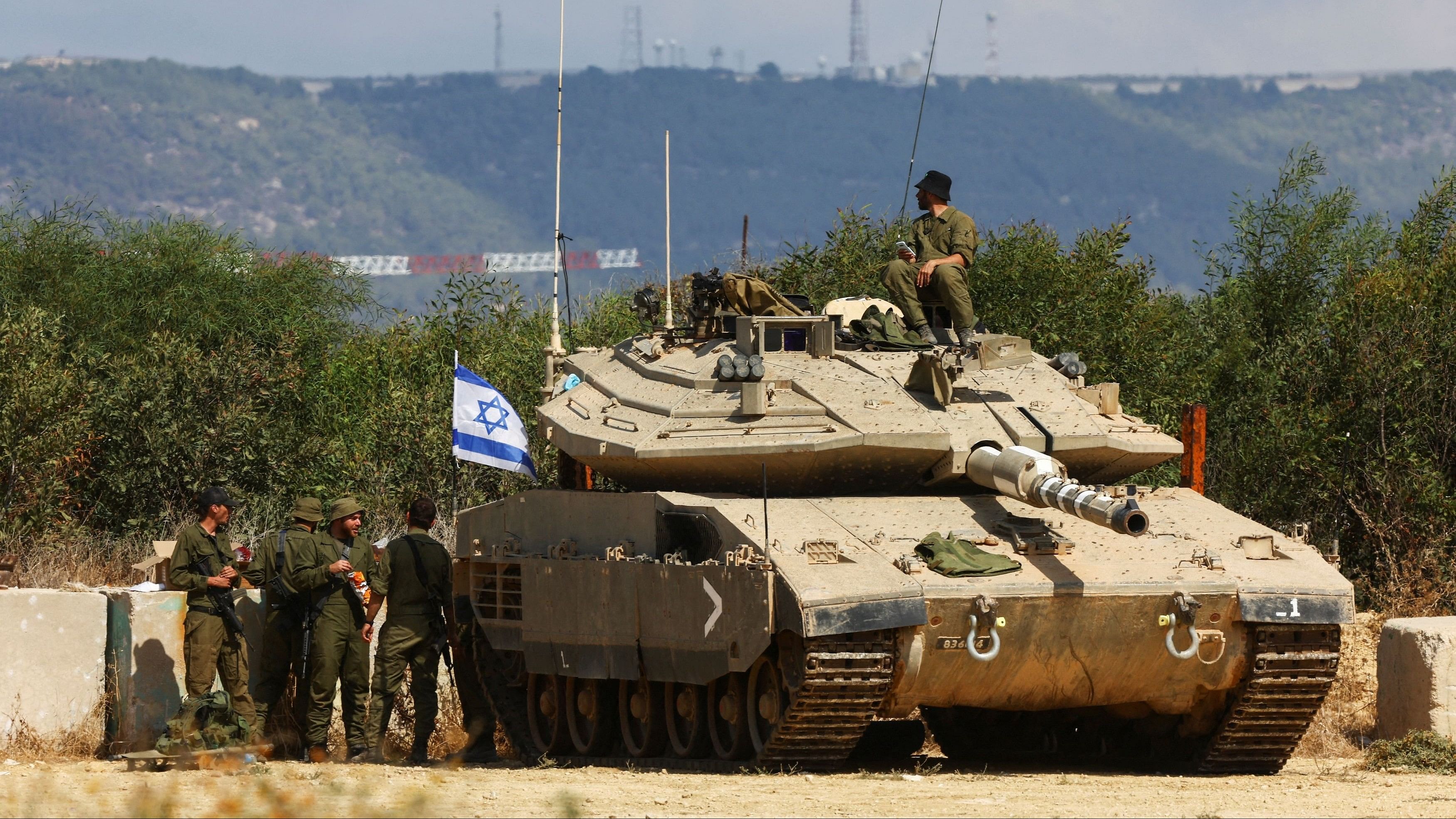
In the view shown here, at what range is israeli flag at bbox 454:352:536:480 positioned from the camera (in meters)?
17.3

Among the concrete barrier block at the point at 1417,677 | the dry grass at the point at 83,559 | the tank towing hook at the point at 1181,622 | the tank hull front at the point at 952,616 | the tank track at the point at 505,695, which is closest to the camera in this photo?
the tank hull front at the point at 952,616

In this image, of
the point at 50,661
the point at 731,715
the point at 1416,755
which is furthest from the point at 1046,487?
the point at 50,661

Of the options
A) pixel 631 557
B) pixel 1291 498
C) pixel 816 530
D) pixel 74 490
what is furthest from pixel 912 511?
pixel 74 490

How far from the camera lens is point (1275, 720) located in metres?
→ 13.1

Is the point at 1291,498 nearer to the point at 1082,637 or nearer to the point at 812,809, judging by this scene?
the point at 1082,637

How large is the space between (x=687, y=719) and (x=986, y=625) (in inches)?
111

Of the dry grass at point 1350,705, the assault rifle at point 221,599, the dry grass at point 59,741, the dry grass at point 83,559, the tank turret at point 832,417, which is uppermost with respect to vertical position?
the tank turret at point 832,417

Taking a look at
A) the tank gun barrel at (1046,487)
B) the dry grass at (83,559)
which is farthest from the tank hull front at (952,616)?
the dry grass at (83,559)

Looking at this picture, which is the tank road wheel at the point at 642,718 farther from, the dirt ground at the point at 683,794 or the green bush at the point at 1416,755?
the green bush at the point at 1416,755

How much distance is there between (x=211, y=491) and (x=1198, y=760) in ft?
21.5

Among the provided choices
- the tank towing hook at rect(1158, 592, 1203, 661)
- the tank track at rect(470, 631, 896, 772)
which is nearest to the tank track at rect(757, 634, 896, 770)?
the tank track at rect(470, 631, 896, 772)

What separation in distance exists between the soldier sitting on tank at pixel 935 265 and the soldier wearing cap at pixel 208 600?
5.27 m

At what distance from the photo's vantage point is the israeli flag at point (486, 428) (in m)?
17.3

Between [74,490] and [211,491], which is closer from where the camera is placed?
[211,491]
